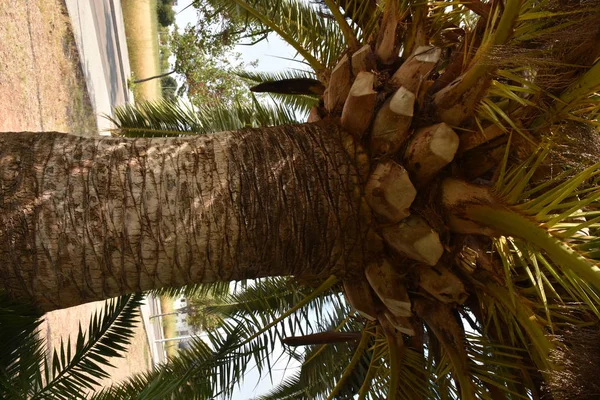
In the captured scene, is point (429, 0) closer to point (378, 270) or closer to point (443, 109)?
point (443, 109)

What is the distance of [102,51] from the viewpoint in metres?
13.7

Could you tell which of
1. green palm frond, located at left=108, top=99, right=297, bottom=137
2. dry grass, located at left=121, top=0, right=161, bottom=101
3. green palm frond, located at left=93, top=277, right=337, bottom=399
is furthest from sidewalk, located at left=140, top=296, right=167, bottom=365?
green palm frond, located at left=93, top=277, right=337, bottom=399

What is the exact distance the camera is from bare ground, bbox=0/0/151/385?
→ 291 inches

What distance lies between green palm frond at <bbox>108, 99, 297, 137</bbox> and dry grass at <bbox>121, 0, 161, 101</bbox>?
568 inches

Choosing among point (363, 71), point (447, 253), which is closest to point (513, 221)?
point (447, 253)

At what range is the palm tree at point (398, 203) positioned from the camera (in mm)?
3043

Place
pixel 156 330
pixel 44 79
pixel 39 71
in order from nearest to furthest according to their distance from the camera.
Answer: pixel 39 71 → pixel 44 79 → pixel 156 330

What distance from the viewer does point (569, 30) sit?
2.74 meters

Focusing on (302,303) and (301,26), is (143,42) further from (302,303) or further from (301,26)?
(302,303)

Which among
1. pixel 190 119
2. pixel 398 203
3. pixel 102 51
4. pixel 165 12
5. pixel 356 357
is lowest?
pixel 356 357

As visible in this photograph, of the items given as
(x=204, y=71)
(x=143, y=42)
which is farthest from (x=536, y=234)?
(x=143, y=42)

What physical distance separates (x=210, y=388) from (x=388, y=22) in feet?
8.24

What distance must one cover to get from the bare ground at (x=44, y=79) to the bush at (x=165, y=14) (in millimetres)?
14338

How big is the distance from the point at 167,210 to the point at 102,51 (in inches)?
451
